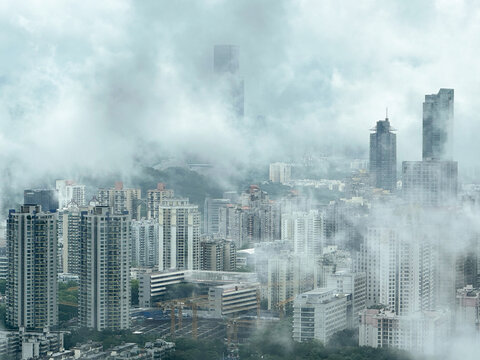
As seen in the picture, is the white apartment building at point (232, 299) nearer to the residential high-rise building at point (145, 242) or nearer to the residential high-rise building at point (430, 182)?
the residential high-rise building at point (145, 242)

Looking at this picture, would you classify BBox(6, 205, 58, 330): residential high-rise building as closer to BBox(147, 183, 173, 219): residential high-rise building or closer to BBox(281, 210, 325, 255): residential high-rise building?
BBox(281, 210, 325, 255): residential high-rise building

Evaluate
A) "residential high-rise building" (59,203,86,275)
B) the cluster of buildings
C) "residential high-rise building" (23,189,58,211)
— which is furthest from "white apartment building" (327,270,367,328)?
"residential high-rise building" (23,189,58,211)

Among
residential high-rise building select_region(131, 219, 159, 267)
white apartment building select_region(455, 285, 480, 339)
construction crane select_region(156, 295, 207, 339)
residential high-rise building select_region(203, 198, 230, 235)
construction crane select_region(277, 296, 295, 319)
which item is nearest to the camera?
white apartment building select_region(455, 285, 480, 339)

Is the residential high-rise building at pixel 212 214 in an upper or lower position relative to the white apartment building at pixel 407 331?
upper

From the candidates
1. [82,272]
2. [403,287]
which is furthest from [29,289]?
[403,287]

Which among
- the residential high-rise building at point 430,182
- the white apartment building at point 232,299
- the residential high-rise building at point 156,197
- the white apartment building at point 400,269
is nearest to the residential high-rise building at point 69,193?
the residential high-rise building at point 156,197

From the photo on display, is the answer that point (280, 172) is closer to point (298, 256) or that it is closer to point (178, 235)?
point (178, 235)
